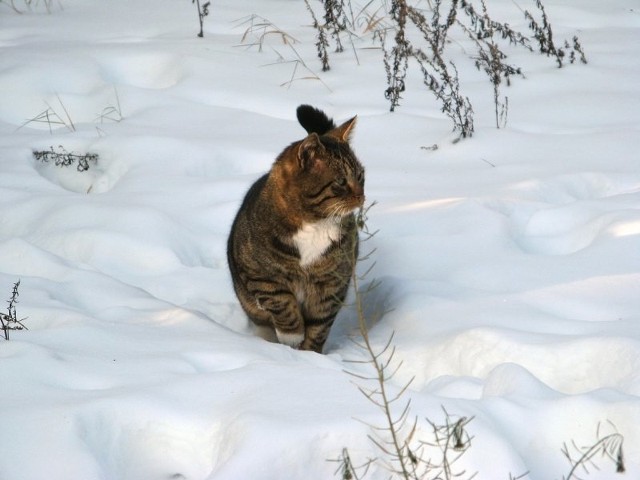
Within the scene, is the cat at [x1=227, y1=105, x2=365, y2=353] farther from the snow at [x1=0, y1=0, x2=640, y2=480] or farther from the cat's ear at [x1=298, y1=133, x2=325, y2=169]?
the snow at [x1=0, y1=0, x2=640, y2=480]

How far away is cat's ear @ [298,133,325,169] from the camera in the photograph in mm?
3738

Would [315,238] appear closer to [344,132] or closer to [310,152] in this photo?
[310,152]

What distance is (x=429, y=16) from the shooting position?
7.56 metres

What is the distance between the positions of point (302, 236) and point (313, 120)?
612 millimetres

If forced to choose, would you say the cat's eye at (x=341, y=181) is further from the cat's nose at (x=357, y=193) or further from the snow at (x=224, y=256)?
the snow at (x=224, y=256)

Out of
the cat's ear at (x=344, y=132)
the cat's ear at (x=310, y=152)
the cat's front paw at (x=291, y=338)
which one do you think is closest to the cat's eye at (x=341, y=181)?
the cat's ear at (x=310, y=152)

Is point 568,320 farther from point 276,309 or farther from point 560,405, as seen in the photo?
point 276,309

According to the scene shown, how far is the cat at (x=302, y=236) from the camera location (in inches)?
152

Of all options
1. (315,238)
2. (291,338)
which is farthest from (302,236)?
(291,338)

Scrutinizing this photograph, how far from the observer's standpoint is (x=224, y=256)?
4.75 metres

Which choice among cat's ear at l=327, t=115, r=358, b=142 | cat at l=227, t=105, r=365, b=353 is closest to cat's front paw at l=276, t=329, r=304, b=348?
cat at l=227, t=105, r=365, b=353

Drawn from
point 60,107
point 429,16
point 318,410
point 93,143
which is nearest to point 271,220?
point 318,410

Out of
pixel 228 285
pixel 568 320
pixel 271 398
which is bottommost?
pixel 228 285

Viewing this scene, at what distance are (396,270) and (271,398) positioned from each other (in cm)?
168
